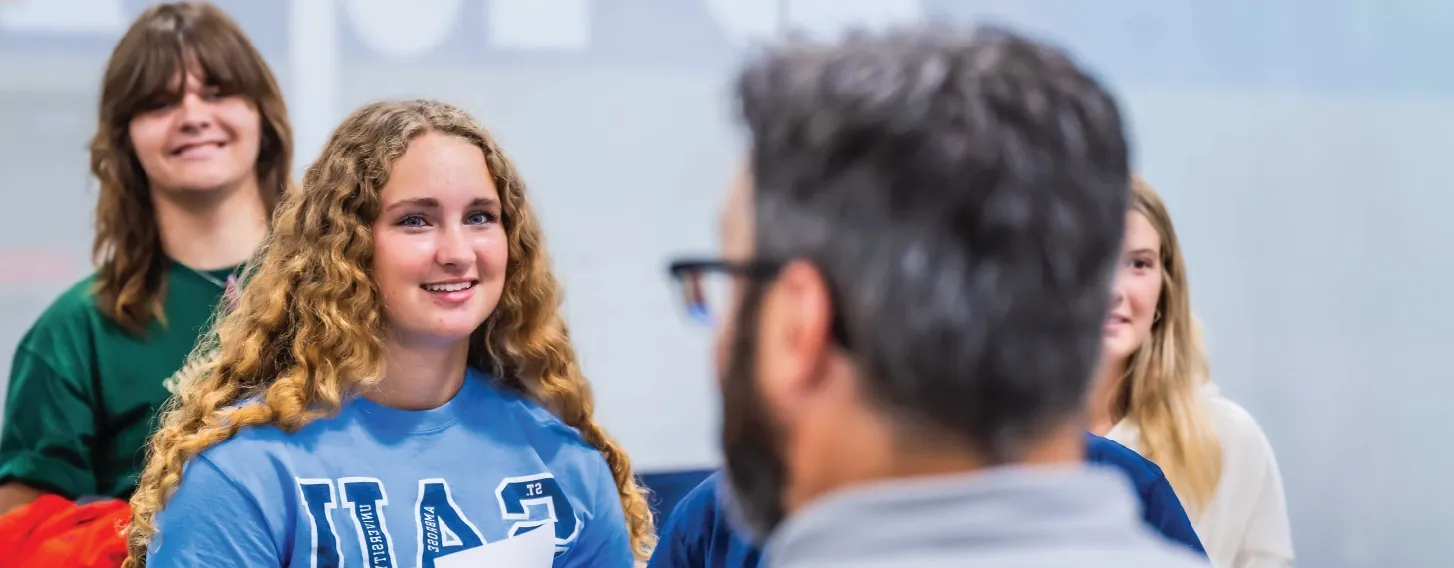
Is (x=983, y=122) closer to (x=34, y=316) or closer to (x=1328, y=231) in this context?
(x=34, y=316)

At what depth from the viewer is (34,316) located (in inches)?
125

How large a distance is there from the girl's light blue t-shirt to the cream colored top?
3.17ft

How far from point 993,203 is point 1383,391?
3.82 m

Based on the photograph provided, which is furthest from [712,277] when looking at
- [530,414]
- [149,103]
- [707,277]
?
[149,103]

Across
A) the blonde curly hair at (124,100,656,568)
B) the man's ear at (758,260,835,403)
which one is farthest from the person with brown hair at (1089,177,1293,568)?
the man's ear at (758,260,835,403)

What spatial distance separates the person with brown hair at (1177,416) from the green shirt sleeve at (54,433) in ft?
5.35

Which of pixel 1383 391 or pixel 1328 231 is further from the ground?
pixel 1328 231

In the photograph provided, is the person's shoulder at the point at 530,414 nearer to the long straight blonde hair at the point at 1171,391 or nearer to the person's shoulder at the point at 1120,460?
the person's shoulder at the point at 1120,460

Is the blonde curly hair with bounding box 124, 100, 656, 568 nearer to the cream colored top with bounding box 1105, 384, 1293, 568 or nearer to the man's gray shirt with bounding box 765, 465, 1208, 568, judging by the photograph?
the cream colored top with bounding box 1105, 384, 1293, 568

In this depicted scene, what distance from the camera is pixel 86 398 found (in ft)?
6.95

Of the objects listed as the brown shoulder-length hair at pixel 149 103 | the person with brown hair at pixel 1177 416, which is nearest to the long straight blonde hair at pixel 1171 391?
the person with brown hair at pixel 1177 416

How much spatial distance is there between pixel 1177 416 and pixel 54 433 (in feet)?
5.95

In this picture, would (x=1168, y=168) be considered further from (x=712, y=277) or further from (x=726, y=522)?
(x=712, y=277)

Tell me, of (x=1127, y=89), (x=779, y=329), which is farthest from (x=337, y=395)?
(x=1127, y=89)
